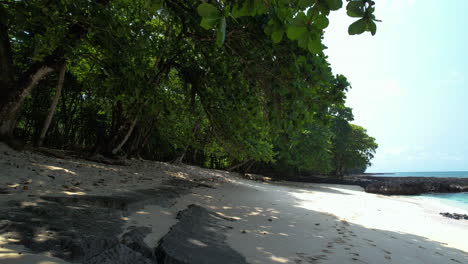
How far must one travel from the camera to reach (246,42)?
412 centimetres

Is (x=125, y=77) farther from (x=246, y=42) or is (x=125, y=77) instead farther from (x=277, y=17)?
(x=277, y=17)

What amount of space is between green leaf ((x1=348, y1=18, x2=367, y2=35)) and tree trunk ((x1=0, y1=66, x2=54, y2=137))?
7809 millimetres

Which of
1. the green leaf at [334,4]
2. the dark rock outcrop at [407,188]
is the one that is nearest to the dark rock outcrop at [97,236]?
the green leaf at [334,4]

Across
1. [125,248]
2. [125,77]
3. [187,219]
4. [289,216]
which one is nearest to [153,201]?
[187,219]

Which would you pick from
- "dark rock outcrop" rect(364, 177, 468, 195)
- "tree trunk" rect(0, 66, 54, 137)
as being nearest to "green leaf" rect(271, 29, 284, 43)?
"tree trunk" rect(0, 66, 54, 137)

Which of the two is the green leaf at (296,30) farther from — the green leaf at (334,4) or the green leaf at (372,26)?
the green leaf at (372,26)

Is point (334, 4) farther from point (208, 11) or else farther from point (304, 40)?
point (208, 11)

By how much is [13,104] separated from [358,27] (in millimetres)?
8009

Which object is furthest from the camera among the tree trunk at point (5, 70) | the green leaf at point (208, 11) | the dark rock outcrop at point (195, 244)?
the tree trunk at point (5, 70)

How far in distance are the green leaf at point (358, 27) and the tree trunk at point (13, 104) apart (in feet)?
25.6

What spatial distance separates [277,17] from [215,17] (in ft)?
1.36

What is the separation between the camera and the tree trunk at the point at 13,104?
21.2 ft

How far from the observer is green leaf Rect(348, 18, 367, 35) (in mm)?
1331

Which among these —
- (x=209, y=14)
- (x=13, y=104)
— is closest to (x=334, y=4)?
(x=209, y=14)
